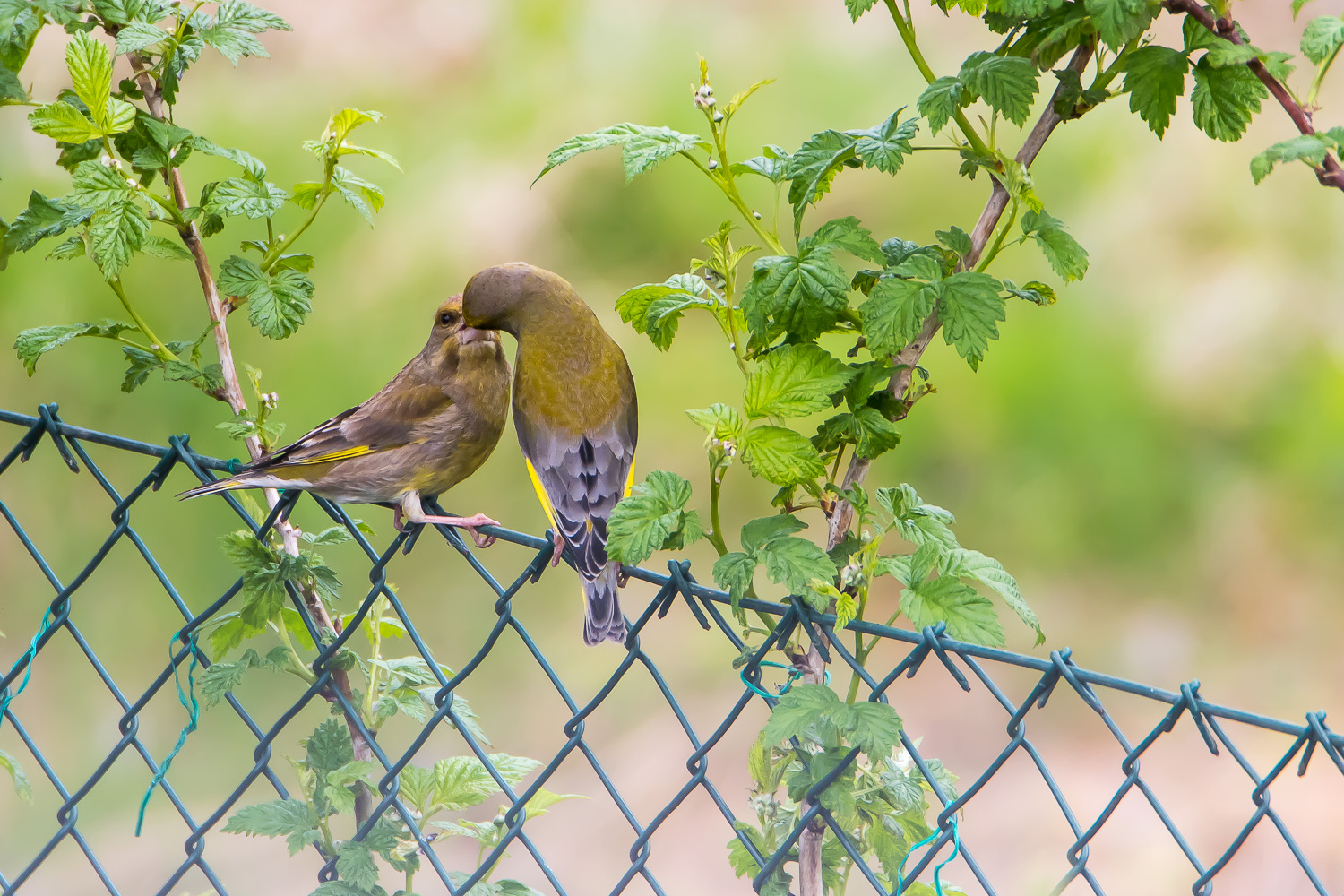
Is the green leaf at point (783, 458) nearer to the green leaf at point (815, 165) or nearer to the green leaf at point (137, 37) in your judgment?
the green leaf at point (815, 165)

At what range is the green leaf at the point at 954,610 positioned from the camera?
128 cm

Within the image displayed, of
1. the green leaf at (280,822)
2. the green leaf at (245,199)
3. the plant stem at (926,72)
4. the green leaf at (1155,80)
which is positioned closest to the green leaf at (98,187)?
the green leaf at (245,199)

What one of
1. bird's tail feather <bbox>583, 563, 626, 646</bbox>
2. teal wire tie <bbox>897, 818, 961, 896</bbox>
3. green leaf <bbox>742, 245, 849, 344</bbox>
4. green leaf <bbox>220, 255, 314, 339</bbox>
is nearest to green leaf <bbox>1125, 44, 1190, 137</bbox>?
green leaf <bbox>742, 245, 849, 344</bbox>

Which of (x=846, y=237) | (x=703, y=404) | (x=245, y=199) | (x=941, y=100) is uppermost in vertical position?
(x=703, y=404)

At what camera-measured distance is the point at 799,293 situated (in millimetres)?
1413

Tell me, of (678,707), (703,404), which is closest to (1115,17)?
(678,707)

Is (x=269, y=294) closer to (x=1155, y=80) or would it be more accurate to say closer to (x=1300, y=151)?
(x=1155, y=80)

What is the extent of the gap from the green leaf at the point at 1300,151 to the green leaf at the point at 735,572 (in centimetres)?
64

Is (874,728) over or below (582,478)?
below

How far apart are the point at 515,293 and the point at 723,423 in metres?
0.96

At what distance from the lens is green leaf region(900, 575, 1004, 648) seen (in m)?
1.28

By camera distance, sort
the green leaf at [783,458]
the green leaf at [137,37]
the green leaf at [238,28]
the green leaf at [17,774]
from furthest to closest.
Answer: the green leaf at [17,774] < the green leaf at [238,28] < the green leaf at [137,37] < the green leaf at [783,458]

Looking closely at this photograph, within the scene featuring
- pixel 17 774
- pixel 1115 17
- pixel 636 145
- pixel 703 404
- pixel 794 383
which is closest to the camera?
pixel 1115 17

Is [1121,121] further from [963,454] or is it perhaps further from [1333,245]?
[963,454]
